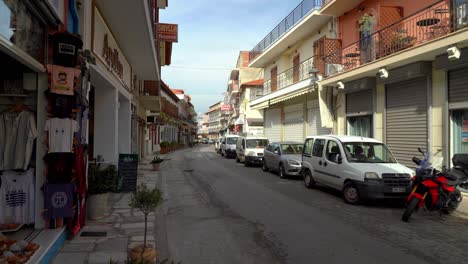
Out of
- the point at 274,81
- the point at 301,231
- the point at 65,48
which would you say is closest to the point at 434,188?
the point at 301,231

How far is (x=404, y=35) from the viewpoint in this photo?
42.4 ft

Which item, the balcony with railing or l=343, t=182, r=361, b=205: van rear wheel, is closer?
l=343, t=182, r=361, b=205: van rear wheel

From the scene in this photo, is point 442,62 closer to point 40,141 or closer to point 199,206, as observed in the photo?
point 199,206

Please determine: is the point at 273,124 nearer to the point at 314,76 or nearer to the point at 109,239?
the point at 314,76

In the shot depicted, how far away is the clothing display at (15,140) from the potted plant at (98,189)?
1962 mm

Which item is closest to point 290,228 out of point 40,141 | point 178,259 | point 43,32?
point 178,259

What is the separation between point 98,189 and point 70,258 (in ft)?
8.28

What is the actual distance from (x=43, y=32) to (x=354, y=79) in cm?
1262

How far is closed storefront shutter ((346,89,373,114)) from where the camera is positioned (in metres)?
15.2

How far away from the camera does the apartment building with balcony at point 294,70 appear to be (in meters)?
19.1

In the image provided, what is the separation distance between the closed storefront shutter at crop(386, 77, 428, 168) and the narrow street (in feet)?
12.9

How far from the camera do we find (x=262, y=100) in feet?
90.6

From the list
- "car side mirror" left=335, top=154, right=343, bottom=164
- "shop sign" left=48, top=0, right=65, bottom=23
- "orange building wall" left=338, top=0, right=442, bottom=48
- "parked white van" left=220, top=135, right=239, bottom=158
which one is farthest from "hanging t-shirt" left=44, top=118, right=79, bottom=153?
"parked white van" left=220, top=135, right=239, bottom=158

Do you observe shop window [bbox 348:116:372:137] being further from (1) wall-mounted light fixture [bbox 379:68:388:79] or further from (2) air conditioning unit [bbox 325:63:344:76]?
(1) wall-mounted light fixture [bbox 379:68:388:79]
